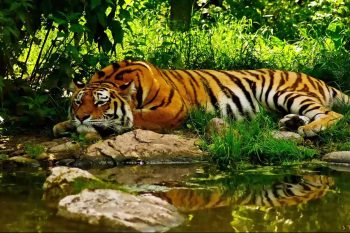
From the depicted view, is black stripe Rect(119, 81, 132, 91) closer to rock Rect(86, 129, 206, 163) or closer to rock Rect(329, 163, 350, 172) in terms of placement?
rock Rect(86, 129, 206, 163)

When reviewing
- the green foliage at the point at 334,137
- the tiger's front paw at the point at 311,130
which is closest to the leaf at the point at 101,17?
the tiger's front paw at the point at 311,130

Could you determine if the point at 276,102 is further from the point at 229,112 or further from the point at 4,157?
the point at 4,157

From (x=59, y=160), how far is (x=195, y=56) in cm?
340

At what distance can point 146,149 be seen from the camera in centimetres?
607

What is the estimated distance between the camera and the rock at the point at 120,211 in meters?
3.77

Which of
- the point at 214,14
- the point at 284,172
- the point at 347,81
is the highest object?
the point at 214,14

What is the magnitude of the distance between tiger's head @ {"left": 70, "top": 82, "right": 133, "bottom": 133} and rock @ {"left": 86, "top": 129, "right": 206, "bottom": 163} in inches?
10.8

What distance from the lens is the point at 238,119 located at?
7.29 meters

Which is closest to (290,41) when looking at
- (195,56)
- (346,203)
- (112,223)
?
(195,56)

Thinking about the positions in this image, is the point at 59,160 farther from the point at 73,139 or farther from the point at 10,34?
the point at 10,34

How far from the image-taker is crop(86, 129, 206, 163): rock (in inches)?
237

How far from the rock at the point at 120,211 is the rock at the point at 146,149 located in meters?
1.79

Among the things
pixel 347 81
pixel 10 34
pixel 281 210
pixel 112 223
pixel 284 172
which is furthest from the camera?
pixel 347 81

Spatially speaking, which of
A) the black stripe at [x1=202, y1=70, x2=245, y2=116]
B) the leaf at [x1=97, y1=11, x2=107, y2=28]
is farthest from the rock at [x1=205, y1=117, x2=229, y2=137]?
the leaf at [x1=97, y1=11, x2=107, y2=28]
